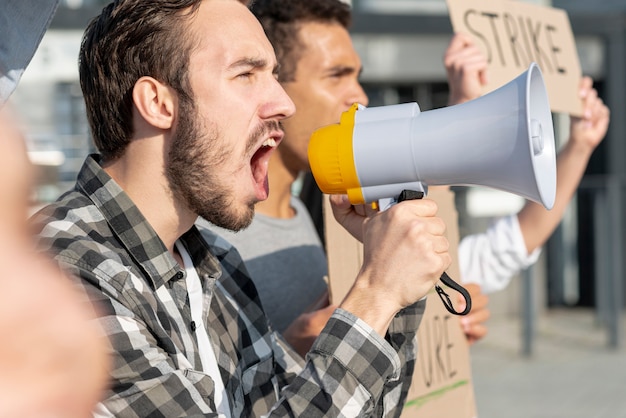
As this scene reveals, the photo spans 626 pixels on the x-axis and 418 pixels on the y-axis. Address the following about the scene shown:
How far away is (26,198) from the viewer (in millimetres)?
591

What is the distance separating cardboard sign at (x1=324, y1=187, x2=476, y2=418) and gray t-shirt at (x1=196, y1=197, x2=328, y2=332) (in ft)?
0.96

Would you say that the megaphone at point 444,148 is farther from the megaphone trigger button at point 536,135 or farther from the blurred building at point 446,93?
the blurred building at point 446,93

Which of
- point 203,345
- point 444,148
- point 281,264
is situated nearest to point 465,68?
point 281,264

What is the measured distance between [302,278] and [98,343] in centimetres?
190

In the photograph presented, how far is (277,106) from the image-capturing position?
1858 millimetres

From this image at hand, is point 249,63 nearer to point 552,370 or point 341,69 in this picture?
point 341,69

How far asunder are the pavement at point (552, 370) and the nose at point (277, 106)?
4669 millimetres

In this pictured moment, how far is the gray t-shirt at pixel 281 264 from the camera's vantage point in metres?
2.43

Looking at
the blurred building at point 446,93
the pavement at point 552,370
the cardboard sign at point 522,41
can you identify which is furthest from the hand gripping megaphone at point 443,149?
the blurred building at point 446,93

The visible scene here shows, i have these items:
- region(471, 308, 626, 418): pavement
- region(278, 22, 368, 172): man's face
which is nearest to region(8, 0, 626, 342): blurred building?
region(471, 308, 626, 418): pavement

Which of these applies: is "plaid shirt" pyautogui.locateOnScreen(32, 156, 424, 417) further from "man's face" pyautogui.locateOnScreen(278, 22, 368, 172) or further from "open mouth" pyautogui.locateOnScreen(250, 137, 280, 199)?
"man's face" pyautogui.locateOnScreen(278, 22, 368, 172)

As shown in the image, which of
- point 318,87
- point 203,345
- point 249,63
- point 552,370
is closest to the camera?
point 203,345

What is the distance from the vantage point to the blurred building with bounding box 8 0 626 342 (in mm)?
7297

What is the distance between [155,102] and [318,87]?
43.0 inches
